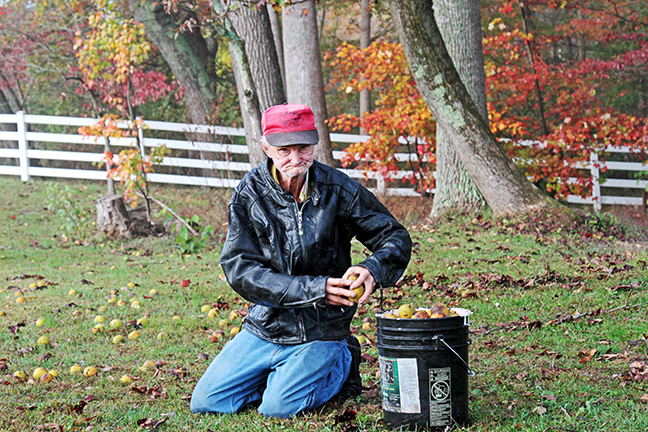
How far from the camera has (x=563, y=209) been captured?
9055 mm

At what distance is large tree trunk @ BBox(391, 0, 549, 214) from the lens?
8.81 m

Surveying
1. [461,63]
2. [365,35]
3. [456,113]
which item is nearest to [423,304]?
[456,113]

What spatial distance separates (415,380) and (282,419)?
0.80m

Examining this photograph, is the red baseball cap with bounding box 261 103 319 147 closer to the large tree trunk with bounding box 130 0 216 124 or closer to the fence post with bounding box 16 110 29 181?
the large tree trunk with bounding box 130 0 216 124

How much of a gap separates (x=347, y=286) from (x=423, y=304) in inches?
113

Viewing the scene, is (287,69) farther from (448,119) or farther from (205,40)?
(205,40)

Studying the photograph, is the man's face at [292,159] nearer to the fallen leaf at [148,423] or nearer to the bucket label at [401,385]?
the bucket label at [401,385]

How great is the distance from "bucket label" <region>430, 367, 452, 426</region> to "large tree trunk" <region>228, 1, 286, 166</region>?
269 inches

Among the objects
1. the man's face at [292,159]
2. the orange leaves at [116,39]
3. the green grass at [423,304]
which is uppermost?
the orange leaves at [116,39]

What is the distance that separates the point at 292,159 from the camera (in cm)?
352

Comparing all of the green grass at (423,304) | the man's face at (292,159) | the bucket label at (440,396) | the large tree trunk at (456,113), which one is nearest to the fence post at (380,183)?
the green grass at (423,304)

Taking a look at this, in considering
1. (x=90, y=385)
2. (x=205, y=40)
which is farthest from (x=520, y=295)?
(x=205, y=40)

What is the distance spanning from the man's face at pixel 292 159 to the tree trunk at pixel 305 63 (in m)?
7.43

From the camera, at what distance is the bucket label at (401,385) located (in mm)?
3117
